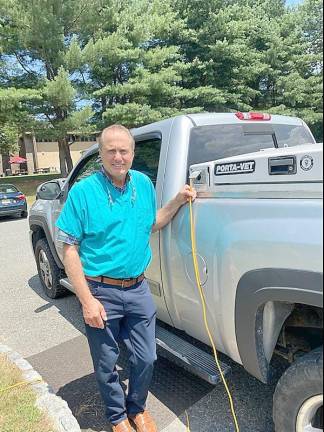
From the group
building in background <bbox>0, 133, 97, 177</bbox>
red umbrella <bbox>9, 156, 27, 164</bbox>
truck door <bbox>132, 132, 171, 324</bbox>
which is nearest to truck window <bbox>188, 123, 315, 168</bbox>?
truck door <bbox>132, 132, 171, 324</bbox>

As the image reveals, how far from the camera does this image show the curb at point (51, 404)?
263cm

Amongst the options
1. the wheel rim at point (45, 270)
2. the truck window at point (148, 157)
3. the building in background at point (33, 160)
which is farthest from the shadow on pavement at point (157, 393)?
the building in background at point (33, 160)

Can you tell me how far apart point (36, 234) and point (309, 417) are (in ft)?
13.8

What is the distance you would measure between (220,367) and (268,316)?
0.56 m

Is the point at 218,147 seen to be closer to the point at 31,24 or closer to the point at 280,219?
the point at 280,219

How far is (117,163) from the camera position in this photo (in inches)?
95.9

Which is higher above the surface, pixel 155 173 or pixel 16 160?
pixel 16 160

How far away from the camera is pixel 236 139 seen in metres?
3.14

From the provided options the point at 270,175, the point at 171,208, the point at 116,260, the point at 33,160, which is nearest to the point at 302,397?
the point at 270,175

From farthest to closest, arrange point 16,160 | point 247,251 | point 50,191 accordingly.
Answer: point 16,160 → point 50,191 → point 247,251

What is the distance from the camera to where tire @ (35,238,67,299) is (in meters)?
5.04

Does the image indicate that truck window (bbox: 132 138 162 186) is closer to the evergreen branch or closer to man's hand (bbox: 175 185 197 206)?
man's hand (bbox: 175 185 197 206)

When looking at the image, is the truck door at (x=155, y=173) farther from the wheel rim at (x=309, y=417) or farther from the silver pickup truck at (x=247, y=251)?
the wheel rim at (x=309, y=417)

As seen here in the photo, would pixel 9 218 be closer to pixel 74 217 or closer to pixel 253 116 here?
pixel 253 116
